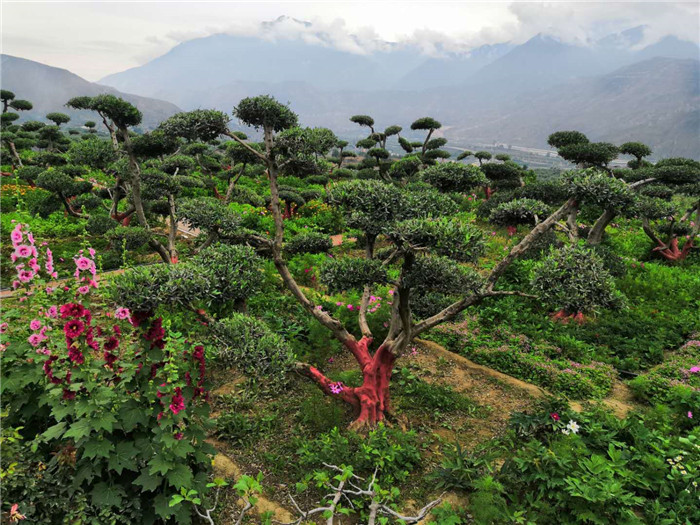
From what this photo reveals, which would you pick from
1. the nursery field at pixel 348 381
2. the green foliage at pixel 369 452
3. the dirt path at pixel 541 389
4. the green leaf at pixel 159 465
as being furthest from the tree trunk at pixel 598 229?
the green leaf at pixel 159 465

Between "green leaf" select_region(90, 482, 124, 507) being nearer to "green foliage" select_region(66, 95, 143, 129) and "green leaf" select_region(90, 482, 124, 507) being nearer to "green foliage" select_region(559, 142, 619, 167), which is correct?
"green foliage" select_region(66, 95, 143, 129)

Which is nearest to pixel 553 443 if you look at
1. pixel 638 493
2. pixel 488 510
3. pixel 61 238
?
pixel 638 493

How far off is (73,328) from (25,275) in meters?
0.96

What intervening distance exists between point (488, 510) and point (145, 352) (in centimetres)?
373

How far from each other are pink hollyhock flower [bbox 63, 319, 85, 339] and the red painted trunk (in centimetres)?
288

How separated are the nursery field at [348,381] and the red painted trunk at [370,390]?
0.03 meters

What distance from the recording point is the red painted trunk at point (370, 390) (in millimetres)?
5406

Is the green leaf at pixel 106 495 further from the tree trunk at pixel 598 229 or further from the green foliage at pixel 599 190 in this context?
the tree trunk at pixel 598 229

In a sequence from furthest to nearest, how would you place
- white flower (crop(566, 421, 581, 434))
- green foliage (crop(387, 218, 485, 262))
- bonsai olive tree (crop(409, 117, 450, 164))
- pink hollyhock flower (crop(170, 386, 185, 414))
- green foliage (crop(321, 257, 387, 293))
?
bonsai olive tree (crop(409, 117, 450, 164))
green foliage (crop(321, 257, 387, 293))
white flower (crop(566, 421, 581, 434))
green foliage (crop(387, 218, 485, 262))
pink hollyhock flower (crop(170, 386, 185, 414))

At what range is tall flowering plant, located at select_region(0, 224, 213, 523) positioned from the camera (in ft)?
10.9

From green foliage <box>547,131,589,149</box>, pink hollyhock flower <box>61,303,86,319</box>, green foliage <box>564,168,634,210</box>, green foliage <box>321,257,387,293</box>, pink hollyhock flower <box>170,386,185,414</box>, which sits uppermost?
green foliage <box>547,131,589,149</box>

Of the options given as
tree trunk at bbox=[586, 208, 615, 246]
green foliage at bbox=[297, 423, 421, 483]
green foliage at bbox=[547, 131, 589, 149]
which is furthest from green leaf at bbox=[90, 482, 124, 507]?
green foliage at bbox=[547, 131, 589, 149]

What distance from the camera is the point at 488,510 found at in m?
3.94

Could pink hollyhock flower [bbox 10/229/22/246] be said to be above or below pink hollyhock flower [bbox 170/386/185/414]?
above
